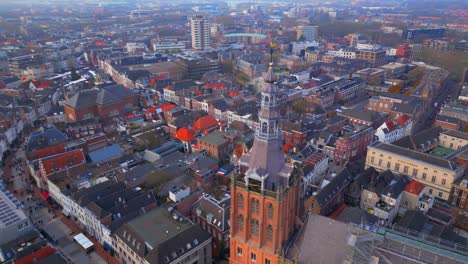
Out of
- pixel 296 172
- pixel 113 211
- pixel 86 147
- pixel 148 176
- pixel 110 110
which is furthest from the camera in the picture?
pixel 110 110

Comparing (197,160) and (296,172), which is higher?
(296,172)

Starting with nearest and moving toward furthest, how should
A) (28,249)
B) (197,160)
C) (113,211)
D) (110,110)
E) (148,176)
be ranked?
1. (28,249)
2. (113,211)
3. (148,176)
4. (197,160)
5. (110,110)

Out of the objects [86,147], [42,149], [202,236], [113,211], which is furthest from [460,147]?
[42,149]

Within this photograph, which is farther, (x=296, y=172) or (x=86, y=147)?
(x=86, y=147)

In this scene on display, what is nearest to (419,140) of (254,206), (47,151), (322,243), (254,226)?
(322,243)

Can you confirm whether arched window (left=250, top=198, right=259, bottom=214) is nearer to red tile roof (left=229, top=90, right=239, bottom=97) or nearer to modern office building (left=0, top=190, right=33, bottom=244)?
modern office building (left=0, top=190, right=33, bottom=244)

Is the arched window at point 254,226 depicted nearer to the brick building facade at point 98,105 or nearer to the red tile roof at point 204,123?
the red tile roof at point 204,123

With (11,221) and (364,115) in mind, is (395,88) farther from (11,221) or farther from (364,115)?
(11,221)

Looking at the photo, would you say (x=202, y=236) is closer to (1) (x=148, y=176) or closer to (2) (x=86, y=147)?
(1) (x=148, y=176)
